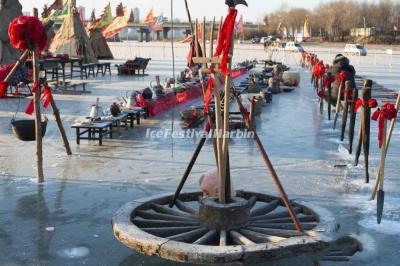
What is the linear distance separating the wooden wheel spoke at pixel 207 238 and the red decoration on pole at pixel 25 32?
429cm

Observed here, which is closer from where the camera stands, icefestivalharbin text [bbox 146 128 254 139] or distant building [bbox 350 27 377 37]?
icefestivalharbin text [bbox 146 128 254 139]

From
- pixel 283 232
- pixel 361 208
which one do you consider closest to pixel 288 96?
pixel 361 208

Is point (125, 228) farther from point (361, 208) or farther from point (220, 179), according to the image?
point (361, 208)

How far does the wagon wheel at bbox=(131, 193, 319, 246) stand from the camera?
16.1ft

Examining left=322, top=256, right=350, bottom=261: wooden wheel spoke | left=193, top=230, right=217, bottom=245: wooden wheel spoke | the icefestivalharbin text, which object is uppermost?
left=193, top=230, right=217, bottom=245: wooden wheel spoke

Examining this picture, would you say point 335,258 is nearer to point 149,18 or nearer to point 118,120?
point 118,120

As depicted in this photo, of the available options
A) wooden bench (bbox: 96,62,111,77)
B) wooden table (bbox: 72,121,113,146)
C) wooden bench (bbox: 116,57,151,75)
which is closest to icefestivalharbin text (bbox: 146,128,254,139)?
wooden table (bbox: 72,121,113,146)

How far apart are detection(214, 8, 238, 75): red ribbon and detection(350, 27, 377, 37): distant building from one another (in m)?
78.8

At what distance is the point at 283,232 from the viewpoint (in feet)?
16.3

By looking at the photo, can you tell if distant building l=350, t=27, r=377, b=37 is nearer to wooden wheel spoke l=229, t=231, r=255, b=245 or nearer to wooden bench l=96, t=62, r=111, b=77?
wooden bench l=96, t=62, r=111, b=77

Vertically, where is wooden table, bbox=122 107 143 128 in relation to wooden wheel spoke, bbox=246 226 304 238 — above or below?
above

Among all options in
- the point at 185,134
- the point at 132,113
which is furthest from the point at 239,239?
the point at 132,113

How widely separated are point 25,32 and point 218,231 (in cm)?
433

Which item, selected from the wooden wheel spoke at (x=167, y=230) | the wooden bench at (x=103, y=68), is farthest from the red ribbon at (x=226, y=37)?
the wooden bench at (x=103, y=68)
